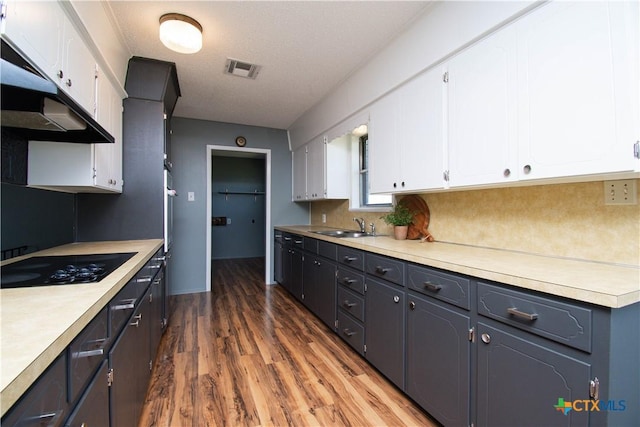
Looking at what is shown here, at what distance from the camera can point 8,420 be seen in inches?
18.5

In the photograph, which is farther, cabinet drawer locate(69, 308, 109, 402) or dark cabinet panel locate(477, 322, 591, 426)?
dark cabinet panel locate(477, 322, 591, 426)

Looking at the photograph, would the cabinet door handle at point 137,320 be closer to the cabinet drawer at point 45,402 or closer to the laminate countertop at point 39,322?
the laminate countertop at point 39,322

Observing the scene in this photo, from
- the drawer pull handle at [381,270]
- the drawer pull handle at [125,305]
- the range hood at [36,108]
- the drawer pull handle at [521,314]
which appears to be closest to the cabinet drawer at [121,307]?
the drawer pull handle at [125,305]

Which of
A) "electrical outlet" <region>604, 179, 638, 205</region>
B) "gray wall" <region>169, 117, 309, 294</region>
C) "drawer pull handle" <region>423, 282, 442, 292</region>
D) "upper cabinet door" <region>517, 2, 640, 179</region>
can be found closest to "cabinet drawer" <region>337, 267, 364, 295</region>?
"drawer pull handle" <region>423, 282, 442, 292</region>

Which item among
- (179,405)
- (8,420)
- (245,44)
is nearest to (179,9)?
(245,44)

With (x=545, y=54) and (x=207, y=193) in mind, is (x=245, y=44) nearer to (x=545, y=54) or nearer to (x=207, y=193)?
(x=545, y=54)

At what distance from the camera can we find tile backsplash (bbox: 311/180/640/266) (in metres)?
1.27

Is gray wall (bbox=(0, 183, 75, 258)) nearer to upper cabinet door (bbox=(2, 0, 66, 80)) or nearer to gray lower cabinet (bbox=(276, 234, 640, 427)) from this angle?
upper cabinet door (bbox=(2, 0, 66, 80))

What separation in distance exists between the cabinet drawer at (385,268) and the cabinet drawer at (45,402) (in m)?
1.49

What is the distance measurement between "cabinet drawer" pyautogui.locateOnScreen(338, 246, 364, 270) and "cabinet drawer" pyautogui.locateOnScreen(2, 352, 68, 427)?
1.70 m

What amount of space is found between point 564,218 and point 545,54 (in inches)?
31.3

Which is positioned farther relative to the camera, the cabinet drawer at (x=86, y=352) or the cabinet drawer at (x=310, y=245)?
the cabinet drawer at (x=310, y=245)

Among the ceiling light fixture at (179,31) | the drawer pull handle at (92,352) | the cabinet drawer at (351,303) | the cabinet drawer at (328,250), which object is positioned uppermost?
the ceiling light fixture at (179,31)

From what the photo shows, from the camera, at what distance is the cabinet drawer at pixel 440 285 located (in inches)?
51.5
